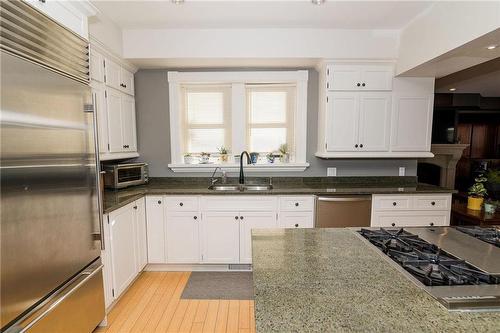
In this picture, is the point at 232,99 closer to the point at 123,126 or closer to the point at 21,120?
the point at 123,126

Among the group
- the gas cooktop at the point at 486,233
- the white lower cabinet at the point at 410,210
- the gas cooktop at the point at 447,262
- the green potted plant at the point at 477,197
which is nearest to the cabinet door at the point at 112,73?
the gas cooktop at the point at 447,262

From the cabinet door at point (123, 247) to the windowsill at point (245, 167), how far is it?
3.06 feet

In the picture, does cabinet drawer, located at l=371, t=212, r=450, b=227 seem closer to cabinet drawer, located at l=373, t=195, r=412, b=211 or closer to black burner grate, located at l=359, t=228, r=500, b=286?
cabinet drawer, located at l=373, t=195, r=412, b=211

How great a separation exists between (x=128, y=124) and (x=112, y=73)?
0.59m

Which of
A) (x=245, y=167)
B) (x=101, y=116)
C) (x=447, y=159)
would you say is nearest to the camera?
(x=101, y=116)

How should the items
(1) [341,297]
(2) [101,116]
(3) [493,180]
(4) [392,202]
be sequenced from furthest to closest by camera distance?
(3) [493,180] → (4) [392,202] → (2) [101,116] → (1) [341,297]

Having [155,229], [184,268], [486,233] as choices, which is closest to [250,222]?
[184,268]

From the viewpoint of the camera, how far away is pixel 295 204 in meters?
2.79

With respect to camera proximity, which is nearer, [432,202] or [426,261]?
[426,261]

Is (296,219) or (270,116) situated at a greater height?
(270,116)

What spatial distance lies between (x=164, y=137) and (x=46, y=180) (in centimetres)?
201

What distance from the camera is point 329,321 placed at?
2.47 feet

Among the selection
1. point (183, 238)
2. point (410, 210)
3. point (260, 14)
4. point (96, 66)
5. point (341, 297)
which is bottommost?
point (183, 238)

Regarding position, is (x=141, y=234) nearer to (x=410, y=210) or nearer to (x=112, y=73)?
(x=112, y=73)
